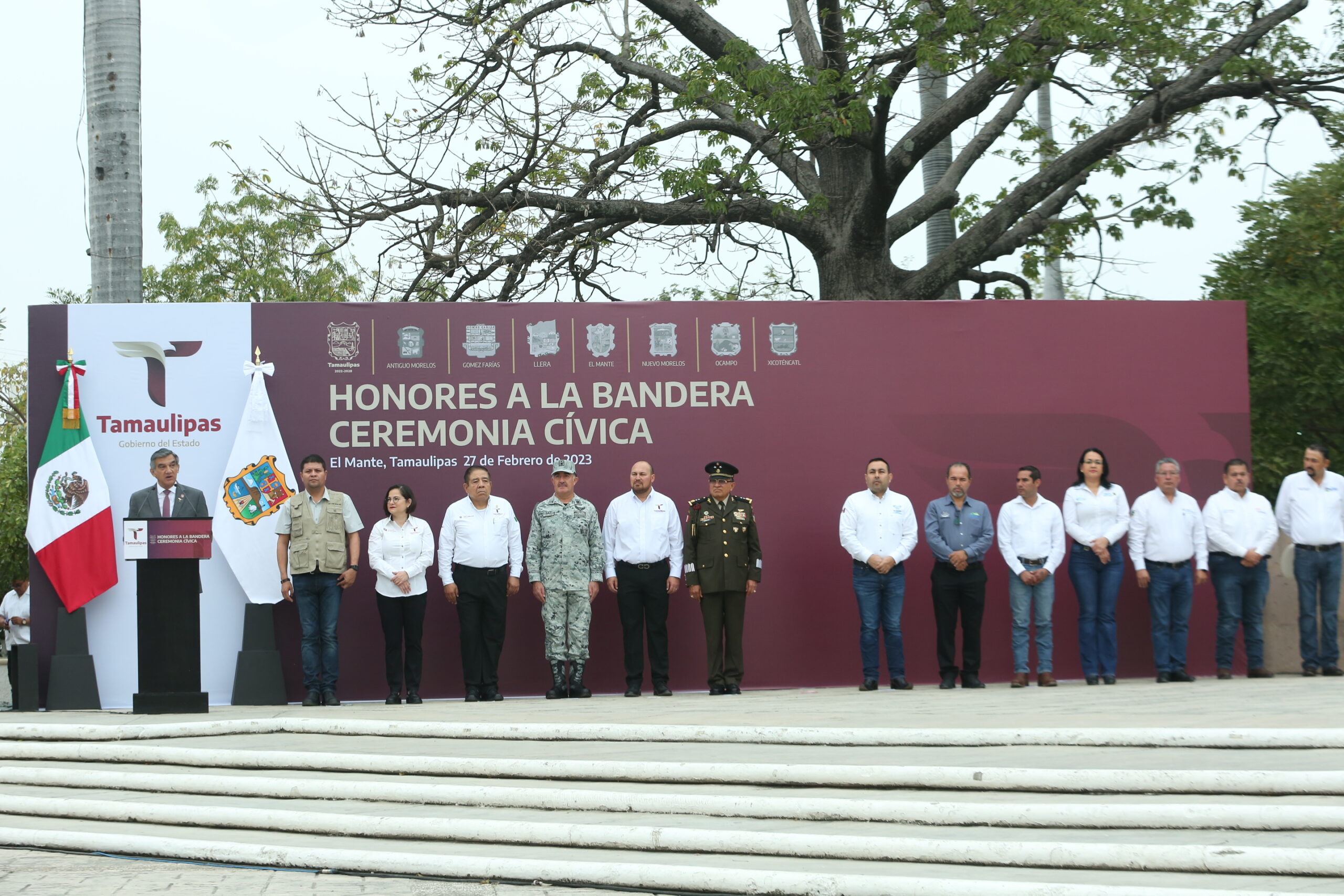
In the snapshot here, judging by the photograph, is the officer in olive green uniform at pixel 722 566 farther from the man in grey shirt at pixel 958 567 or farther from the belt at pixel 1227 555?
the belt at pixel 1227 555

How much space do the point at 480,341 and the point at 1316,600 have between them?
6297 millimetres

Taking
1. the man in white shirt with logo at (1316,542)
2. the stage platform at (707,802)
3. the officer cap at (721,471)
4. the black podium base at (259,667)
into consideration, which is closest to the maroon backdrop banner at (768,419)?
the black podium base at (259,667)

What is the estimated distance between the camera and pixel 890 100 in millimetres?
12398

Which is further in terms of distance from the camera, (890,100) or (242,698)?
(890,100)

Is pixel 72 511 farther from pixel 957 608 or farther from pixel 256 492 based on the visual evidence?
pixel 957 608

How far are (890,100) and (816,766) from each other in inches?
324

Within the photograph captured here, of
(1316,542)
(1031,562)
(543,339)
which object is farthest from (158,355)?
(1316,542)

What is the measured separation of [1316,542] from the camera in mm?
9422

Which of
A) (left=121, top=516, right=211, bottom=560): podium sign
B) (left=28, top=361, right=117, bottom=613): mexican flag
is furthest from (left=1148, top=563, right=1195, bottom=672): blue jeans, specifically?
(left=28, top=361, right=117, bottom=613): mexican flag

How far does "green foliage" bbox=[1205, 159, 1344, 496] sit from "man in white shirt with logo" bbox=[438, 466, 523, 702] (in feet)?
21.9

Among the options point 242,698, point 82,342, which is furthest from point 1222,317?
point 82,342

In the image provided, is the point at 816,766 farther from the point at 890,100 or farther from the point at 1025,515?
the point at 890,100

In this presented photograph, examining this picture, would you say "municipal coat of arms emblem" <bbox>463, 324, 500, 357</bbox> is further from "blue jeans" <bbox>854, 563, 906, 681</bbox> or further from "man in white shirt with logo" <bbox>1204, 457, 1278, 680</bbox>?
"man in white shirt with logo" <bbox>1204, 457, 1278, 680</bbox>

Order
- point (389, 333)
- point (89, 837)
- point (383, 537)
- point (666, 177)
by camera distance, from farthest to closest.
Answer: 1. point (666, 177)
2. point (389, 333)
3. point (383, 537)
4. point (89, 837)
